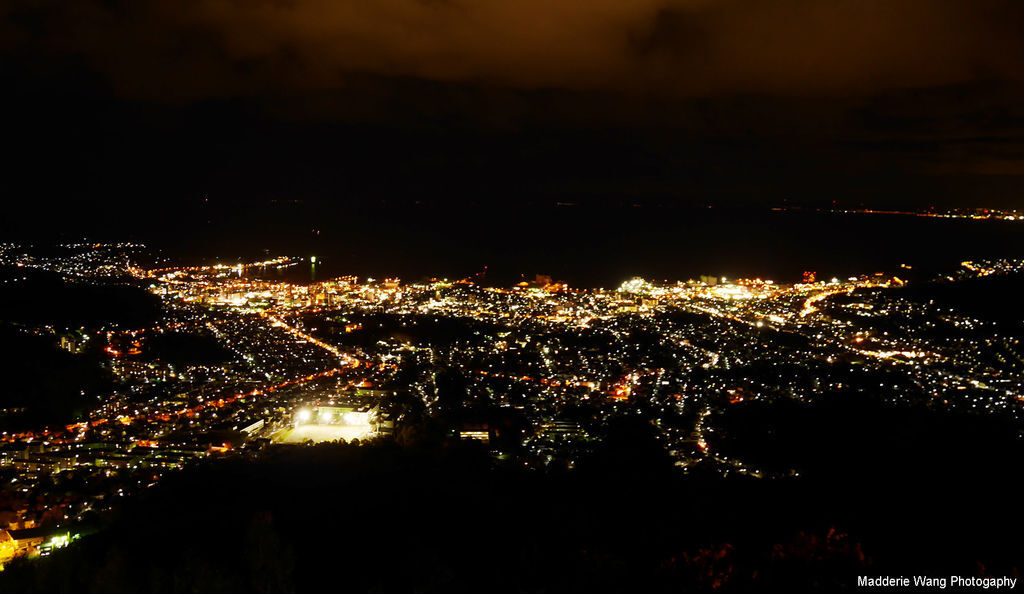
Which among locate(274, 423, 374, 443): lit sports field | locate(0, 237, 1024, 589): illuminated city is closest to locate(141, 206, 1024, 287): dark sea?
locate(0, 237, 1024, 589): illuminated city

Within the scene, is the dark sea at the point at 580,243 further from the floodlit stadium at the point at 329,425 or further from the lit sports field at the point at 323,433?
the lit sports field at the point at 323,433

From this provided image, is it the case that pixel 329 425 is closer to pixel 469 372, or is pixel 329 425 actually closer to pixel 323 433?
pixel 323 433

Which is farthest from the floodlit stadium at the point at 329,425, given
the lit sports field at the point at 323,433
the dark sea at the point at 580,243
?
the dark sea at the point at 580,243

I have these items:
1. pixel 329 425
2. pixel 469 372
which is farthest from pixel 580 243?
pixel 329 425

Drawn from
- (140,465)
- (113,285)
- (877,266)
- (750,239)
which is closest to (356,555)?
(140,465)

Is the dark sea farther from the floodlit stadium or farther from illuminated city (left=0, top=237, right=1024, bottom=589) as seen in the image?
the floodlit stadium

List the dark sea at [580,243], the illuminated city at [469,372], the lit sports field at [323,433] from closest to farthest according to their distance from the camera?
the illuminated city at [469,372]
the lit sports field at [323,433]
the dark sea at [580,243]
